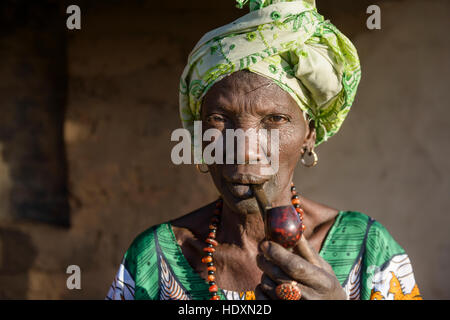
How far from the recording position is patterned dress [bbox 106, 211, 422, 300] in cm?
196

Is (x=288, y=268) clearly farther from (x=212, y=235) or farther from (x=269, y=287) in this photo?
(x=212, y=235)

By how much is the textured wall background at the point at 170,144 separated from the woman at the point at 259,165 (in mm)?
1344

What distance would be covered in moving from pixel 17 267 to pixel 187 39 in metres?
1.94

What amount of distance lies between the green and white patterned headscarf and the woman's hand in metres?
0.67

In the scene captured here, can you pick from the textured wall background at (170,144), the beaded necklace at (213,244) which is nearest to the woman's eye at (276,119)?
the beaded necklace at (213,244)

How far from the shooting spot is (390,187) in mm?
3445

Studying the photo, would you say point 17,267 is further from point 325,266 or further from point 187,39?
point 325,266

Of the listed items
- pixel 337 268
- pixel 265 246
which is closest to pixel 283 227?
pixel 265 246

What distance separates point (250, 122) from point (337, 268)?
0.67 m

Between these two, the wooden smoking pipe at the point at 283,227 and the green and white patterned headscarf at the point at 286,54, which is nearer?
the wooden smoking pipe at the point at 283,227

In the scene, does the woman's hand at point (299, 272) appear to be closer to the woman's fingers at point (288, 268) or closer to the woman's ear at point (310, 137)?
the woman's fingers at point (288, 268)

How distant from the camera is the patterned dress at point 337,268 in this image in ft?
6.44

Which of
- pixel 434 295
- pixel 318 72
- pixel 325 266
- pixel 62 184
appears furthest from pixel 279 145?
pixel 62 184

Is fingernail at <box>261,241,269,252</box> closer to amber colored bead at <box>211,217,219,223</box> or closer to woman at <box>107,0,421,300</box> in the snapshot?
woman at <box>107,0,421,300</box>
